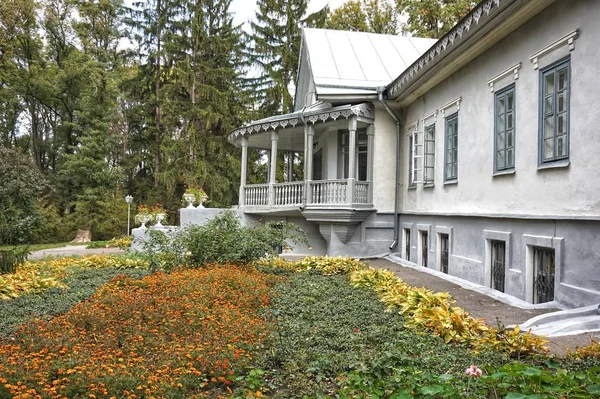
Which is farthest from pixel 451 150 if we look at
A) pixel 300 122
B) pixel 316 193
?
pixel 300 122

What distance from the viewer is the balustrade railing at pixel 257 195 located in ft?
55.6

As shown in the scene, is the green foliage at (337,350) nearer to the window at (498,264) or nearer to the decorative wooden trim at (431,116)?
the window at (498,264)

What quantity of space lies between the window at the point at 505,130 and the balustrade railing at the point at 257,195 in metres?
9.14

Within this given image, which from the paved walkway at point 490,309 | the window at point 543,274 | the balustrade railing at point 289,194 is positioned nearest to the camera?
the paved walkway at point 490,309

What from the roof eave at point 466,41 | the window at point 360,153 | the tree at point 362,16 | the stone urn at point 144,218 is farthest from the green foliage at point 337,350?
the tree at point 362,16

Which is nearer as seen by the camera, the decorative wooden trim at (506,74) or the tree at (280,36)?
the decorative wooden trim at (506,74)

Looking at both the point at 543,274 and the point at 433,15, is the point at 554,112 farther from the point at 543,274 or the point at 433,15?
the point at 433,15

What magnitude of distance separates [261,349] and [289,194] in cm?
1084

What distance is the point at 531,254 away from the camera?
7926 mm

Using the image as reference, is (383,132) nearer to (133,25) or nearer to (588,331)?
(588,331)

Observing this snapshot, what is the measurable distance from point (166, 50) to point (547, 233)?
89.4 ft

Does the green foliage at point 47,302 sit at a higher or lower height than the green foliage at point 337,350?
lower

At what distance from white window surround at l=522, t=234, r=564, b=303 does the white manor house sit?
0.9 inches

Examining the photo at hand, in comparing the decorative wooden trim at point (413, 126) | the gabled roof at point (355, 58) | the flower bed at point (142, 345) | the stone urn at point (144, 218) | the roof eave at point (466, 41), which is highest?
the gabled roof at point (355, 58)
